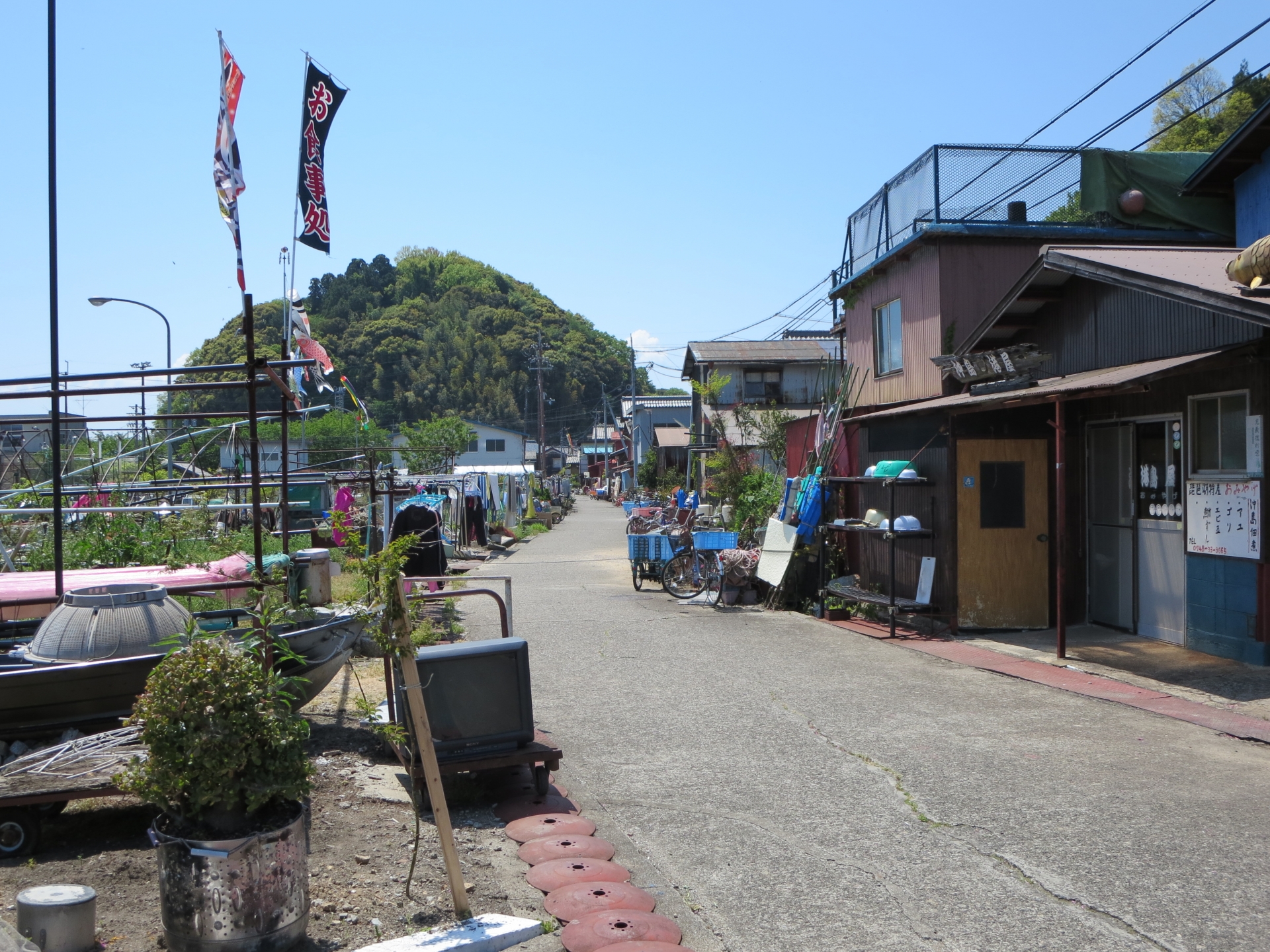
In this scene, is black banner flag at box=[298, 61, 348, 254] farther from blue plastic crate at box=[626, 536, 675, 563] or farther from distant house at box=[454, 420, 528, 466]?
distant house at box=[454, 420, 528, 466]

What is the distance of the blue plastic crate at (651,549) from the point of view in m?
17.7

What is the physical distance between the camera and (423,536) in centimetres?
1452

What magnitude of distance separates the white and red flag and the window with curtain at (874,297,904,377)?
10.6 m

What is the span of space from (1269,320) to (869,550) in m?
7.69

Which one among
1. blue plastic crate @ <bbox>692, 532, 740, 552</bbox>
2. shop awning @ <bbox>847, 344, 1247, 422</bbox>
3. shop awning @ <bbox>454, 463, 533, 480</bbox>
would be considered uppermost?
shop awning @ <bbox>847, 344, 1247, 422</bbox>

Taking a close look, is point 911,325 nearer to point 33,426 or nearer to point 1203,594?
point 1203,594

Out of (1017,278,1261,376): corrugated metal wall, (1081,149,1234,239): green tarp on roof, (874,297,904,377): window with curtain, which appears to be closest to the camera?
(1017,278,1261,376): corrugated metal wall

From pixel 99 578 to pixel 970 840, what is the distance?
7.40 meters

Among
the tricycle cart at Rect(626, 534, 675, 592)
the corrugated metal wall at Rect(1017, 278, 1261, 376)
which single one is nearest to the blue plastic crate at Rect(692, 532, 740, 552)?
the tricycle cart at Rect(626, 534, 675, 592)

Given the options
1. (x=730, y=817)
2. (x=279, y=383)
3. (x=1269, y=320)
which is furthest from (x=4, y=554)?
(x=1269, y=320)

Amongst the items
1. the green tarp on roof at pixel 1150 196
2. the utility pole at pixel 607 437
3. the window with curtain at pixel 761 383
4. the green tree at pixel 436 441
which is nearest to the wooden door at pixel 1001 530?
the green tarp on roof at pixel 1150 196

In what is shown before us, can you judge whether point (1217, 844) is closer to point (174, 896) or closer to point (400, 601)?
point (400, 601)

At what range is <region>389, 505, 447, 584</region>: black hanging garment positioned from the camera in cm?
1322

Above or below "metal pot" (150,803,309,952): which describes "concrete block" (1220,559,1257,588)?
above
